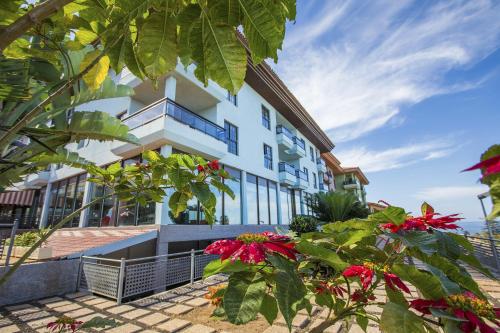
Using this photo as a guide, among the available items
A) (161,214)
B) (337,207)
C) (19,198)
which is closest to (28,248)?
(161,214)

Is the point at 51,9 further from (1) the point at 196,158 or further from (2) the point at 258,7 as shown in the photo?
(1) the point at 196,158

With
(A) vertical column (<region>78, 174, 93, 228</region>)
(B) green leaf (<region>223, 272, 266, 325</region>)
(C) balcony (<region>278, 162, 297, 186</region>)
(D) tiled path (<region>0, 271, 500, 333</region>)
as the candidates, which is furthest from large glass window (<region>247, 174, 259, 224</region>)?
(B) green leaf (<region>223, 272, 266, 325</region>)

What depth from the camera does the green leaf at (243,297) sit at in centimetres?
84

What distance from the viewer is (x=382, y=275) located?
45.9 inches

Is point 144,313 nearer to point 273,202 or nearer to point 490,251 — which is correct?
point 490,251

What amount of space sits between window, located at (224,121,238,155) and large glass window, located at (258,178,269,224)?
348cm

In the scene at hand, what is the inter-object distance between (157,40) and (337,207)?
49.6ft

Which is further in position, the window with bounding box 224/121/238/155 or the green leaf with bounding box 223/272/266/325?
the window with bounding box 224/121/238/155

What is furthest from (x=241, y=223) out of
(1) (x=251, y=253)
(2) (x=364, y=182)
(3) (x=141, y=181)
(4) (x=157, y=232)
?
(2) (x=364, y=182)

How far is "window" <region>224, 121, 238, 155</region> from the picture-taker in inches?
608

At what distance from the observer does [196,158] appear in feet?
8.32

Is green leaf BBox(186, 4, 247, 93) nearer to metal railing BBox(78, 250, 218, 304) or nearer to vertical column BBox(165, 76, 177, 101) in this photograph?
metal railing BBox(78, 250, 218, 304)

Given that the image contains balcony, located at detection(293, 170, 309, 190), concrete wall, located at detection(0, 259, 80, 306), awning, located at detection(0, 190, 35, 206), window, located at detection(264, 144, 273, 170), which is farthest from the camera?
balcony, located at detection(293, 170, 309, 190)

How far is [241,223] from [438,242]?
1441 cm
